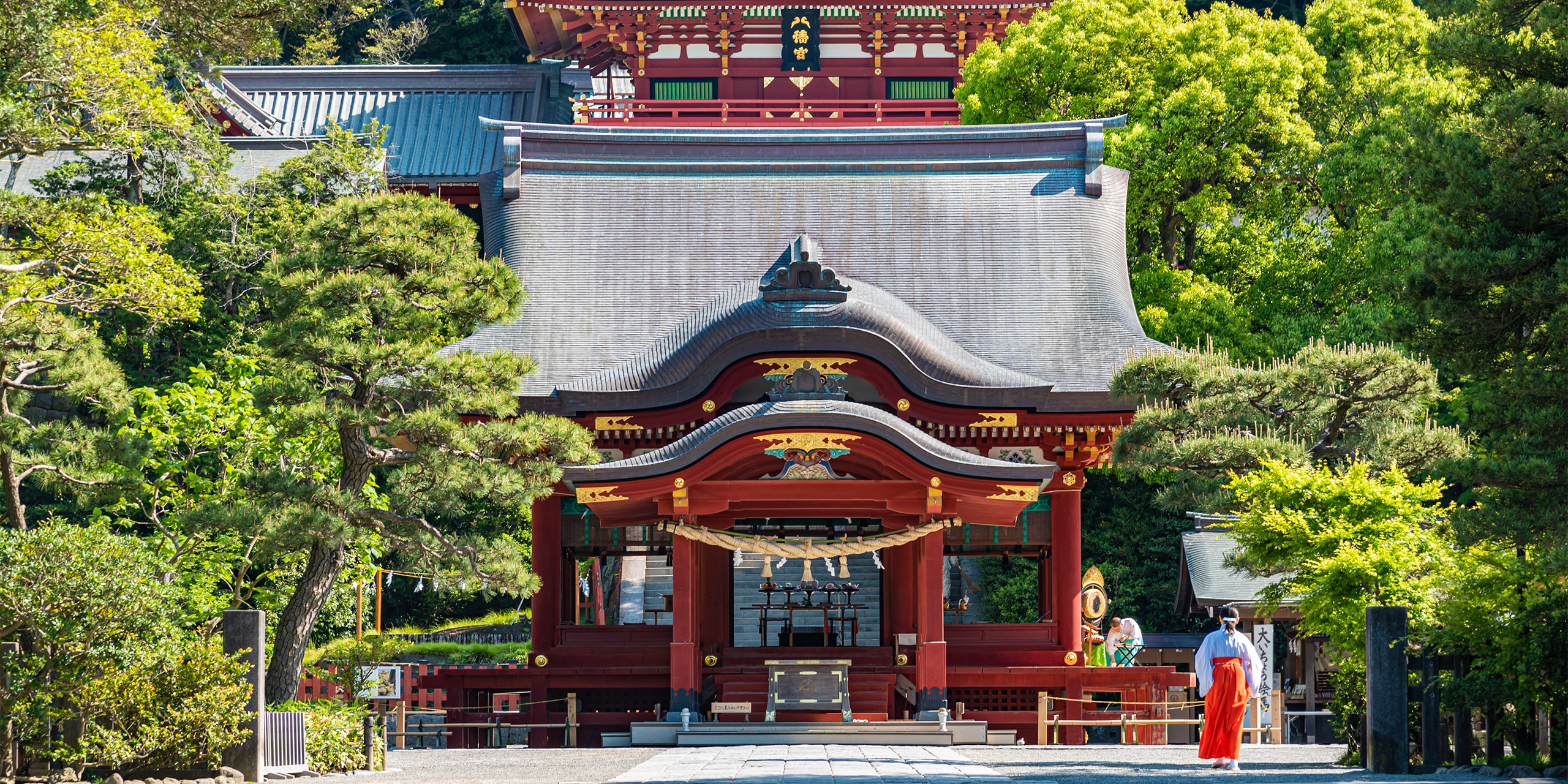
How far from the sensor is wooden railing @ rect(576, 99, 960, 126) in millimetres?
32031

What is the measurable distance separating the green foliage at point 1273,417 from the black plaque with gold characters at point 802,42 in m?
18.3

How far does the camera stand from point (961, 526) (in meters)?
19.1

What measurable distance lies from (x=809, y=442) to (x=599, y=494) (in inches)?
91.6

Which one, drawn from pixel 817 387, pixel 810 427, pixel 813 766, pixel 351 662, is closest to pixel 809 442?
pixel 810 427

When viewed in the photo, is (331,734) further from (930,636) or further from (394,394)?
(930,636)

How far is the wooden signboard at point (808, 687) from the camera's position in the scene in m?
16.2

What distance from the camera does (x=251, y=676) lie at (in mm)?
11562

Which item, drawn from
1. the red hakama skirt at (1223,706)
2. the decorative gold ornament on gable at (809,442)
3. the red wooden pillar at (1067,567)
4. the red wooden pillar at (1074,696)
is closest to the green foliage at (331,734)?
the decorative gold ornament on gable at (809,442)

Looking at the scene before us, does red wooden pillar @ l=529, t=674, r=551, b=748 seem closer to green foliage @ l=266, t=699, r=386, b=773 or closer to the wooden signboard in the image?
the wooden signboard

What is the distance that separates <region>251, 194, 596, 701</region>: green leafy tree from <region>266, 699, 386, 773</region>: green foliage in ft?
2.12

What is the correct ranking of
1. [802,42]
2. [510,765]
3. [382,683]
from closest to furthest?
[510,765]
[382,683]
[802,42]

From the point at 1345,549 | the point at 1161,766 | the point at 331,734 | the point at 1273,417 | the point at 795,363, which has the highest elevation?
the point at 795,363

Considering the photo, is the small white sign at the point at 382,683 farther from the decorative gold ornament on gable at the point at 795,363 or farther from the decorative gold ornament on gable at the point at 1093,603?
the decorative gold ornament on gable at the point at 1093,603

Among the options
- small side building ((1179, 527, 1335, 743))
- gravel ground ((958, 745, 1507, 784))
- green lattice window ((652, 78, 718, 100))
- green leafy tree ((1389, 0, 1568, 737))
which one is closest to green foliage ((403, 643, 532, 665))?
small side building ((1179, 527, 1335, 743))
